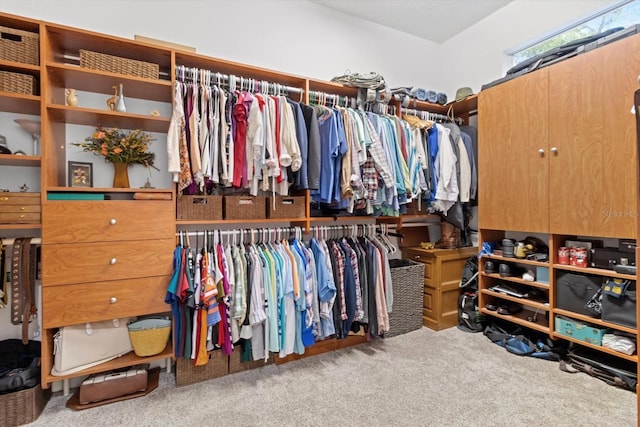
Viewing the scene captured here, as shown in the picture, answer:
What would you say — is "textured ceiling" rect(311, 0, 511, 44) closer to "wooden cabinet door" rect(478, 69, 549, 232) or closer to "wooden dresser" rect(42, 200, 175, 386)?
"wooden cabinet door" rect(478, 69, 549, 232)

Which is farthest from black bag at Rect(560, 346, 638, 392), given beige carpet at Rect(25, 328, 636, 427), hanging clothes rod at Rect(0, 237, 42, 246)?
hanging clothes rod at Rect(0, 237, 42, 246)

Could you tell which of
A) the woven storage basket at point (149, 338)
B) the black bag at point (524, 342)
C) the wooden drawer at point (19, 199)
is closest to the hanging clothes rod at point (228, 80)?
the wooden drawer at point (19, 199)

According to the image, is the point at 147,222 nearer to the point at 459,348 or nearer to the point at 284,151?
the point at 284,151

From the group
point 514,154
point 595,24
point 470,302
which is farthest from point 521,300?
point 595,24

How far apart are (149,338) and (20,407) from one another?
652 mm

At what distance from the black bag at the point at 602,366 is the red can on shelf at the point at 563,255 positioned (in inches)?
25.0

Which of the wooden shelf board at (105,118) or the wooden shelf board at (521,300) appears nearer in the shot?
the wooden shelf board at (105,118)

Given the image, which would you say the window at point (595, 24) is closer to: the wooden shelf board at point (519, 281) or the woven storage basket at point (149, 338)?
the wooden shelf board at point (519, 281)

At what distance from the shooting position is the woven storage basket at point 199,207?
6.70 ft

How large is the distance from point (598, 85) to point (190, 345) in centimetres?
313

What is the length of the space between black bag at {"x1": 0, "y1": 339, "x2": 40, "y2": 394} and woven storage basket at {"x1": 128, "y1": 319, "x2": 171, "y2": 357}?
49 cm

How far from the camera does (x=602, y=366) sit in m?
2.00

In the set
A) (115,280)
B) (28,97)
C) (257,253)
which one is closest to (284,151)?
(257,253)

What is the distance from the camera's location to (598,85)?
6.53ft
